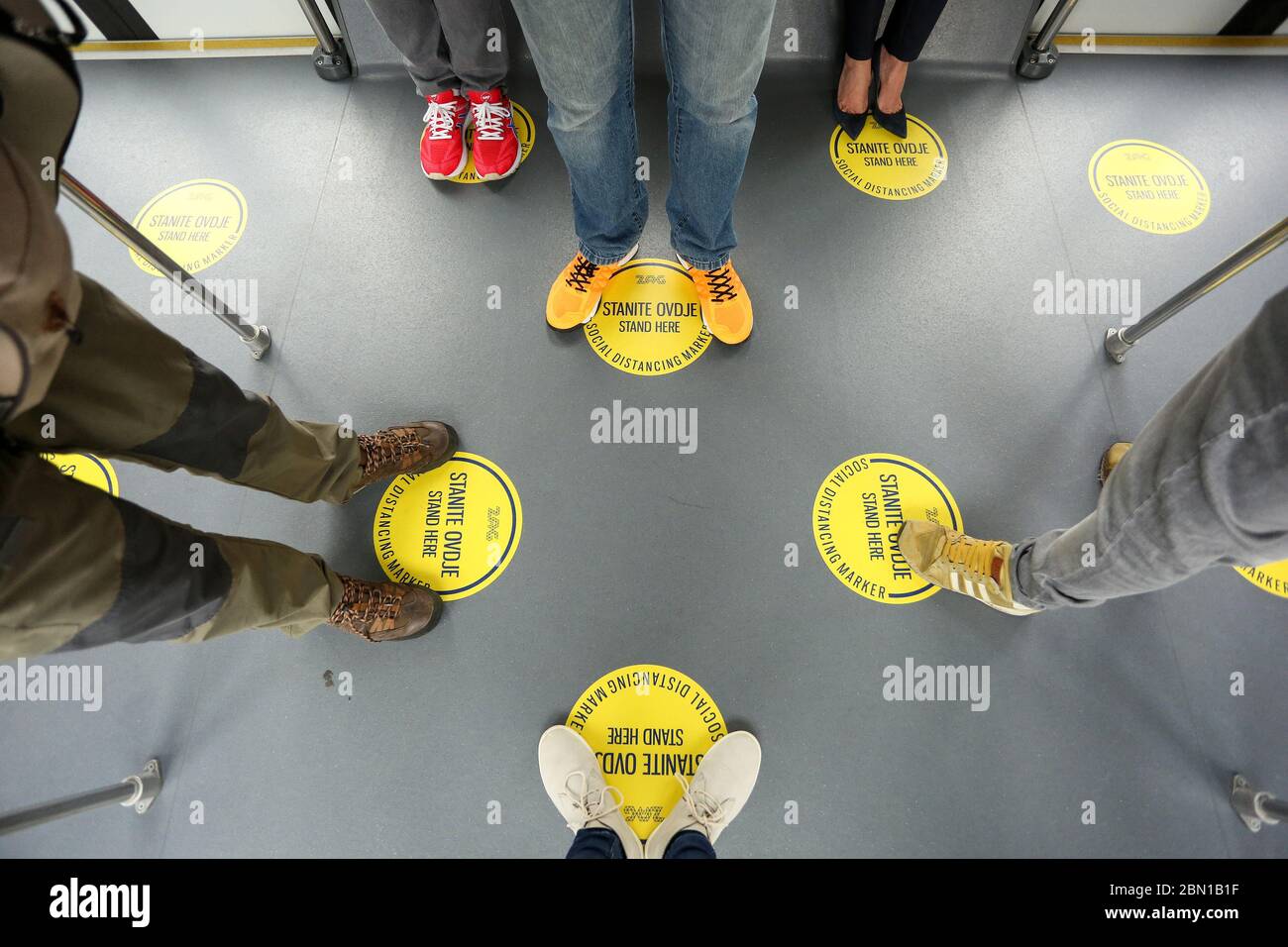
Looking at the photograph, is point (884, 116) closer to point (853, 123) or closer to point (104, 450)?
point (853, 123)

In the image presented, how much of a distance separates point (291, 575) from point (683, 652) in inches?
33.3

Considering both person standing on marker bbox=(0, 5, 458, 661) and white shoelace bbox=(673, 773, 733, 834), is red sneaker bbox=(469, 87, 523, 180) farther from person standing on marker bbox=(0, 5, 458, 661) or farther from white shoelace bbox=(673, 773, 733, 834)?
white shoelace bbox=(673, 773, 733, 834)

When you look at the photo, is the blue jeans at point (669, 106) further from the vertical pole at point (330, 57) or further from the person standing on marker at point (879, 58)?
the vertical pole at point (330, 57)

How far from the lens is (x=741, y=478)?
1608 mm

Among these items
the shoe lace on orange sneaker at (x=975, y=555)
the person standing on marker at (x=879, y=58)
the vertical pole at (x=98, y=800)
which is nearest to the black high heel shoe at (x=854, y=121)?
the person standing on marker at (x=879, y=58)

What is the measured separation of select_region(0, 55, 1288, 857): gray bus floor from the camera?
138 centimetres

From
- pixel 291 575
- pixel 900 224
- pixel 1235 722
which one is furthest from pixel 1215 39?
pixel 291 575

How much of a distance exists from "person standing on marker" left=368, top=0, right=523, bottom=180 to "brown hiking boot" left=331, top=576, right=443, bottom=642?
4.23 ft

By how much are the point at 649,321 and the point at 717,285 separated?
23 cm

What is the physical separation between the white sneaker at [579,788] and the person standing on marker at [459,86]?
1636mm

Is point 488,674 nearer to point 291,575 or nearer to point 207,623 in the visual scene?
point 291,575

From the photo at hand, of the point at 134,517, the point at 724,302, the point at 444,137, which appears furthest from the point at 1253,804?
the point at 444,137

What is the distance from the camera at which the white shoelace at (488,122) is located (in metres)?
1.90

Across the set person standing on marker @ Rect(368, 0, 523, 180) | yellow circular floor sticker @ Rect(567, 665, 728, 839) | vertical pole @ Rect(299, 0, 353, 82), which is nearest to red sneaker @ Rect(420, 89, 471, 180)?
person standing on marker @ Rect(368, 0, 523, 180)
